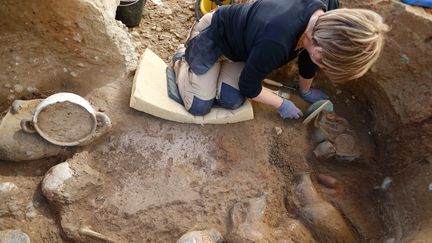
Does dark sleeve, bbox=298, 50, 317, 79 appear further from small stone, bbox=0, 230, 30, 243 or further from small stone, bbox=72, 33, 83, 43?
small stone, bbox=0, 230, 30, 243

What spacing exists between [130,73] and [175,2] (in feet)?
5.62

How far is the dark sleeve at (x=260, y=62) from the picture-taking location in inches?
84.2

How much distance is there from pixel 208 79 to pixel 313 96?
31.3 inches

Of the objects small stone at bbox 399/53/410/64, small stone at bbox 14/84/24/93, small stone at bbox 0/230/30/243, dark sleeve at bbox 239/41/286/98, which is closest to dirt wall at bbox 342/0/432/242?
small stone at bbox 399/53/410/64

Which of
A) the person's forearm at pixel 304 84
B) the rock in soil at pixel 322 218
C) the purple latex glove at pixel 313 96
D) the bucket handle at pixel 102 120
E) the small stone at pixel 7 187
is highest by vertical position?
the person's forearm at pixel 304 84

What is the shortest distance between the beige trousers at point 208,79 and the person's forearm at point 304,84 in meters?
0.46

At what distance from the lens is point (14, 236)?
7.58 ft

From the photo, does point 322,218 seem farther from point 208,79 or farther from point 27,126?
point 27,126

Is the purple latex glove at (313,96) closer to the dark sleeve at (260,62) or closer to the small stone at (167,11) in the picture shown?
the dark sleeve at (260,62)

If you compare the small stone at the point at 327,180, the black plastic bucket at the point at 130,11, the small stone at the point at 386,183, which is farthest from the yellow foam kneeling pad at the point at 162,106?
the black plastic bucket at the point at 130,11

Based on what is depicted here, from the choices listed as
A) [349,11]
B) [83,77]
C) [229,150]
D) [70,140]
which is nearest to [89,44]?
[83,77]

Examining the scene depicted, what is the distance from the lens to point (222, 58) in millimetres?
2662

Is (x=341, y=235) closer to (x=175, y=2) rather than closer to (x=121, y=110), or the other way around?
(x=121, y=110)

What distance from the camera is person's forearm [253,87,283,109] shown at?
8.64 feet
